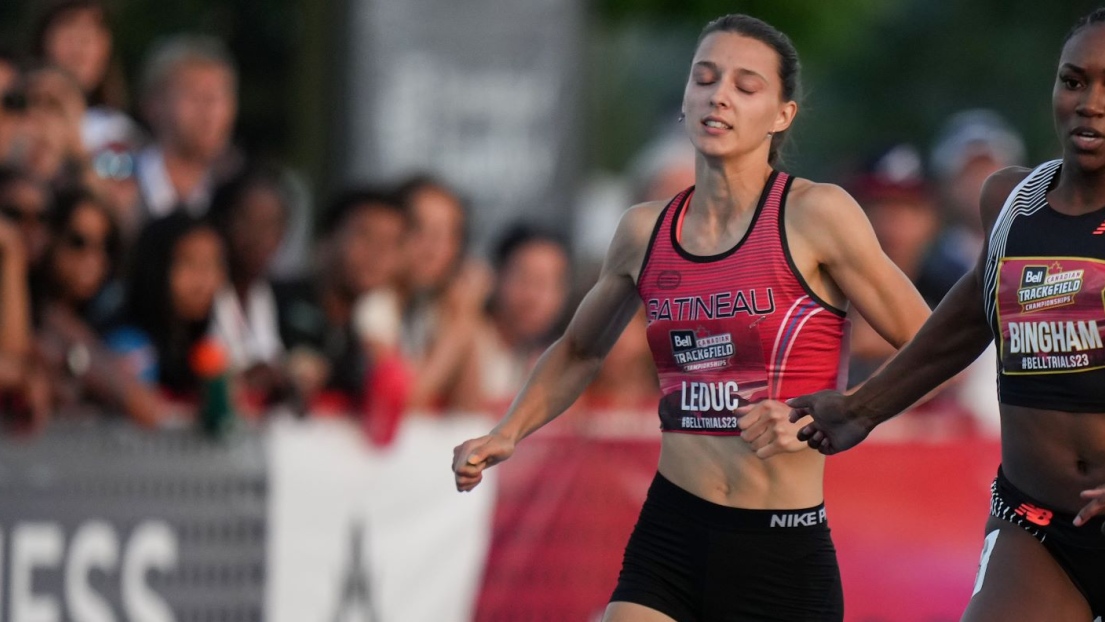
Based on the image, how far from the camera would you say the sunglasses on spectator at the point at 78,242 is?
26.3 feet

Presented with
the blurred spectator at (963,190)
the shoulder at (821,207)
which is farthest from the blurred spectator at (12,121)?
the blurred spectator at (963,190)

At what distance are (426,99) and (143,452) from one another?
5.41 metres

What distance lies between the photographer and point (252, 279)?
351 inches

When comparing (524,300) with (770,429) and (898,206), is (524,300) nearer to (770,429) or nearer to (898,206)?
(898,206)

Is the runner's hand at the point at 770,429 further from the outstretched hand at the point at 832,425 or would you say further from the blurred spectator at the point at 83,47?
the blurred spectator at the point at 83,47

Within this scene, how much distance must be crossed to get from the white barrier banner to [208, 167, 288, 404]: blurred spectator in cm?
27

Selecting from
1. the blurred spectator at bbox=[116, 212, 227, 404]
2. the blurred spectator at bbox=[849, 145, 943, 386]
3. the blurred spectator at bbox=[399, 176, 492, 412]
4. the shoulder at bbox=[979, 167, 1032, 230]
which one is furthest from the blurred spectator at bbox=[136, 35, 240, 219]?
the shoulder at bbox=[979, 167, 1032, 230]

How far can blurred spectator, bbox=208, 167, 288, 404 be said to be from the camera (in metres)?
8.41

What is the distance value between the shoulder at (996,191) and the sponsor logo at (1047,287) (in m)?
0.32

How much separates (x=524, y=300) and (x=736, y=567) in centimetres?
446

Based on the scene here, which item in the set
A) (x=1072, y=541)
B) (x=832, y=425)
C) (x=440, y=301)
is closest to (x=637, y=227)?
(x=832, y=425)

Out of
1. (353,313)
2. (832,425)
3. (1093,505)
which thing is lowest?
(1093,505)

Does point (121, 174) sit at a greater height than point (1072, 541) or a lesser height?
greater

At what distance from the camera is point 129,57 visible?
2161cm
